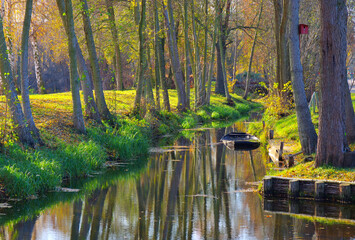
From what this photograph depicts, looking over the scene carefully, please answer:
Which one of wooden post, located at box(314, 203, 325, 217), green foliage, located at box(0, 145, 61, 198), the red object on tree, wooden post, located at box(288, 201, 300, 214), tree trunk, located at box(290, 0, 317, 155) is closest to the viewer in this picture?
wooden post, located at box(314, 203, 325, 217)

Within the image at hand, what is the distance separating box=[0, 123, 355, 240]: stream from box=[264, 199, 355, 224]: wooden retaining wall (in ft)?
0.07

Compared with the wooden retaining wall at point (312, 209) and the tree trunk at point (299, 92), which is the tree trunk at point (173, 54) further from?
the wooden retaining wall at point (312, 209)

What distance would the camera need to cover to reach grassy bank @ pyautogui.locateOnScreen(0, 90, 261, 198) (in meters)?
12.8

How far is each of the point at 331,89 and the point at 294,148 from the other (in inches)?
205

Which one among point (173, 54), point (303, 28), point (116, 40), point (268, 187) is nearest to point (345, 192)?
point (268, 187)

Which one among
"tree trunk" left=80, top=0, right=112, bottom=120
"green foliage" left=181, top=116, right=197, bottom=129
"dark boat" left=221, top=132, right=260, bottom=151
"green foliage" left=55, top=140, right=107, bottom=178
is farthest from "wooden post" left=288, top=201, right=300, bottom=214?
"green foliage" left=181, top=116, right=197, bottom=129

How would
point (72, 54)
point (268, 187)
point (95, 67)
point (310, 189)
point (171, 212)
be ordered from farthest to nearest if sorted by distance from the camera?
point (95, 67)
point (72, 54)
point (268, 187)
point (310, 189)
point (171, 212)

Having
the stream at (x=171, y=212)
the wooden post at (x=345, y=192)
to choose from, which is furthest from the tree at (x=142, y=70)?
the wooden post at (x=345, y=192)

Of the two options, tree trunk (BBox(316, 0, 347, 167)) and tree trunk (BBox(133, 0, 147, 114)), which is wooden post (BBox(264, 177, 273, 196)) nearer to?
tree trunk (BBox(316, 0, 347, 167))

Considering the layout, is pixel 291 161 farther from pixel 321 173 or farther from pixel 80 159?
pixel 80 159

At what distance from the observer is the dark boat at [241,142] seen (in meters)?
22.7

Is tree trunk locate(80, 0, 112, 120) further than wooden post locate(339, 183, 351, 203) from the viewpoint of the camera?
Yes

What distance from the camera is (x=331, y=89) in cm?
1243

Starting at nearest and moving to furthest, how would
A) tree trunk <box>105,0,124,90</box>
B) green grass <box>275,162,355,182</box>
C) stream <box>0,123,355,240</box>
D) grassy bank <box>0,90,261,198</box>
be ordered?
stream <box>0,123,355,240</box> → green grass <box>275,162,355,182</box> → grassy bank <box>0,90,261,198</box> → tree trunk <box>105,0,124,90</box>
